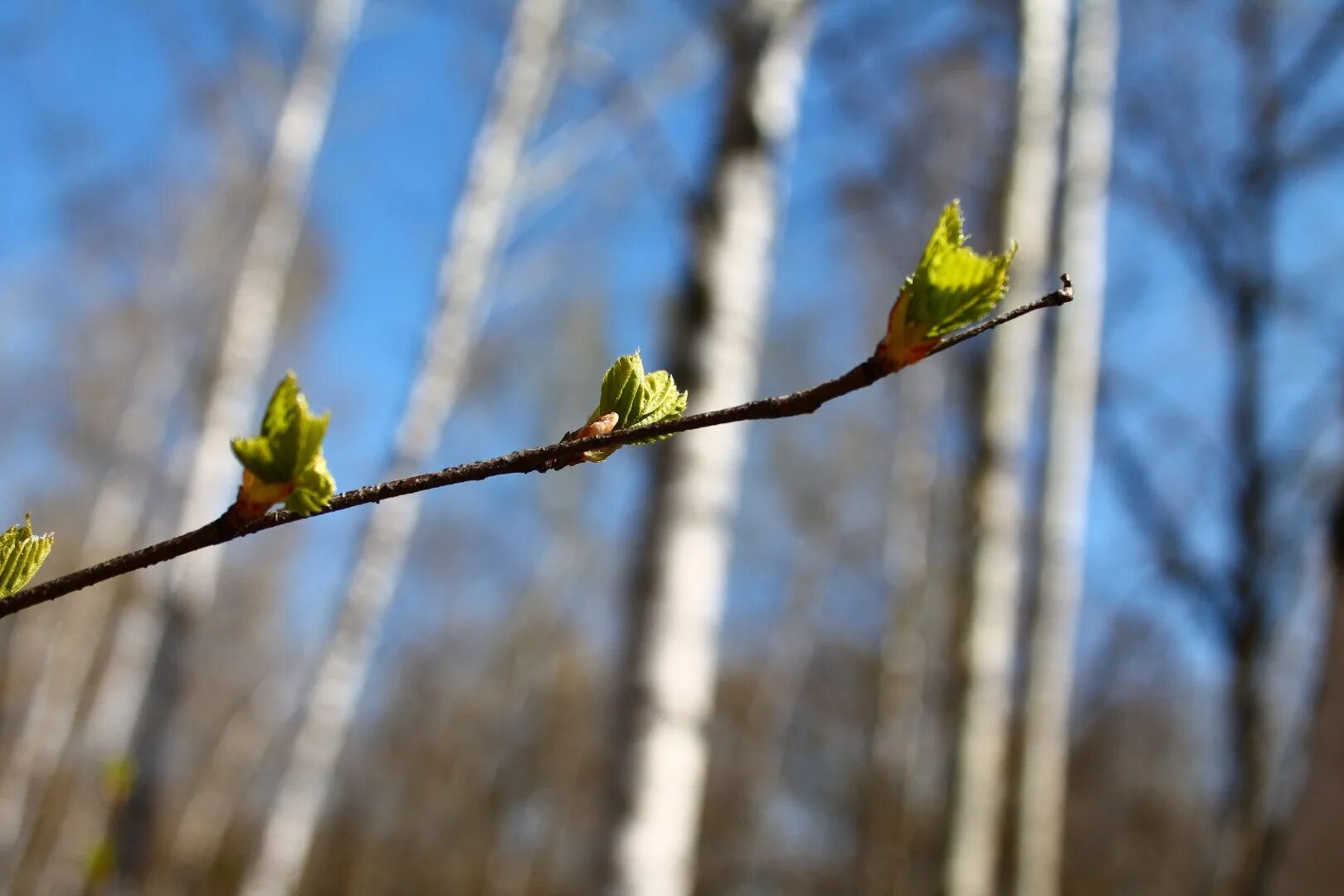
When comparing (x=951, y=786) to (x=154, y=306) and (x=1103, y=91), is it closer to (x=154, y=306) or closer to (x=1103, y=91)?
(x=1103, y=91)

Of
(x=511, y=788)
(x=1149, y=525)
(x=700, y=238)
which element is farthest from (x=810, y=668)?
(x=700, y=238)

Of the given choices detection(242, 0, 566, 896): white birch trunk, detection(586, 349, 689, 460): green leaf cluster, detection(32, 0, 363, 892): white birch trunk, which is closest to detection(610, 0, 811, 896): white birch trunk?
detection(586, 349, 689, 460): green leaf cluster

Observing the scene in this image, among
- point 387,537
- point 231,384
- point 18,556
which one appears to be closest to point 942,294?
point 18,556

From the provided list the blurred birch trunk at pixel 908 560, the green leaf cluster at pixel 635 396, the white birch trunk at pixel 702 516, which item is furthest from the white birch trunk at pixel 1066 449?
the blurred birch trunk at pixel 908 560

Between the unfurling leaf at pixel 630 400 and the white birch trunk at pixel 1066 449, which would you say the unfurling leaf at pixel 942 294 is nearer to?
the unfurling leaf at pixel 630 400

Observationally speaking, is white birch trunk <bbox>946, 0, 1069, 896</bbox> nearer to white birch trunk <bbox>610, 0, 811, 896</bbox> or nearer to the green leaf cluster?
white birch trunk <bbox>610, 0, 811, 896</bbox>
